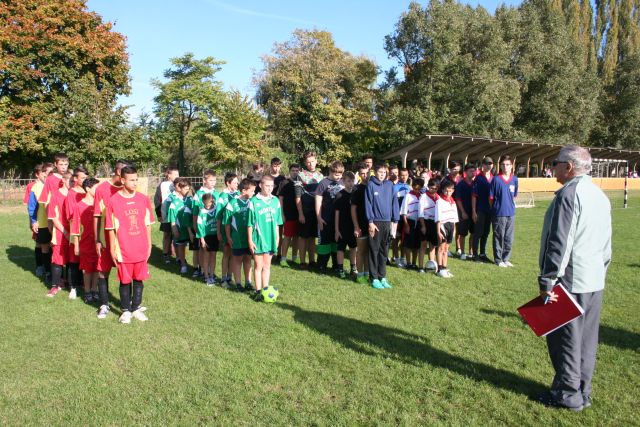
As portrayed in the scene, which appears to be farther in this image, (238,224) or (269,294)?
(238,224)

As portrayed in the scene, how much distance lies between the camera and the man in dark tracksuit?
7.34 metres

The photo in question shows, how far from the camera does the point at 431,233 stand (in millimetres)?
8453

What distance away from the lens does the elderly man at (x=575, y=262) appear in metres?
3.59

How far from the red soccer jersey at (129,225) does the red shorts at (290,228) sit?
3.66 m

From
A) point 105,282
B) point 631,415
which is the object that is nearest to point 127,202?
point 105,282

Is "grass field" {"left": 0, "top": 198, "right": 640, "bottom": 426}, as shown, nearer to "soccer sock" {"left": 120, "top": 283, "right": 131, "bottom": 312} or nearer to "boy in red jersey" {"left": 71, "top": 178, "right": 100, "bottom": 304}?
"soccer sock" {"left": 120, "top": 283, "right": 131, "bottom": 312}

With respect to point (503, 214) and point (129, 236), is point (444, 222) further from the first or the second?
point (129, 236)

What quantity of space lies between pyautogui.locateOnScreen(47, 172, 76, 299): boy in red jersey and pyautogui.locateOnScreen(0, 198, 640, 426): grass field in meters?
0.27

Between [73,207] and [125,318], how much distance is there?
205 centimetres

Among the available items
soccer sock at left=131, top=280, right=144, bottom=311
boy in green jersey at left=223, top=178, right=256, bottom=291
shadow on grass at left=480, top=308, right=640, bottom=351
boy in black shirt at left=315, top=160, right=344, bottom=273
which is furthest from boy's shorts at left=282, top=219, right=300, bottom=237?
shadow on grass at left=480, top=308, right=640, bottom=351

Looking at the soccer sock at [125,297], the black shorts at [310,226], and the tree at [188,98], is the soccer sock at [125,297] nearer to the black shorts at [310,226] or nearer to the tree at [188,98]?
the black shorts at [310,226]

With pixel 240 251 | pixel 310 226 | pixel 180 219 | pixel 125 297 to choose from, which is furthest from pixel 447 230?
pixel 125 297

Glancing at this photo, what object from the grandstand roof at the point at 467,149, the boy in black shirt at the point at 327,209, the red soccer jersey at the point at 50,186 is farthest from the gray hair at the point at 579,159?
the grandstand roof at the point at 467,149

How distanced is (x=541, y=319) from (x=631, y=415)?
993 millimetres
